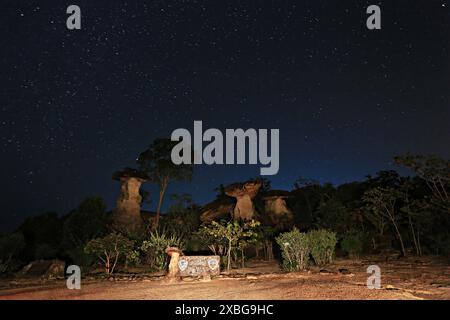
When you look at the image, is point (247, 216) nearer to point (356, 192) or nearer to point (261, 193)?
point (261, 193)

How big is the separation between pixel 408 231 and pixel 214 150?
17644 mm

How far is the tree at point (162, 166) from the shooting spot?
3569cm

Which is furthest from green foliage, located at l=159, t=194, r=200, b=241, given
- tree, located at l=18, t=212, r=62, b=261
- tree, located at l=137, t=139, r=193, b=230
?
tree, located at l=18, t=212, r=62, b=261

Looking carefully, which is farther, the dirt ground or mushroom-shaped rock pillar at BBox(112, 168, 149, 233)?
mushroom-shaped rock pillar at BBox(112, 168, 149, 233)

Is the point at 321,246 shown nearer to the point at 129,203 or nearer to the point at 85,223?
the point at 85,223

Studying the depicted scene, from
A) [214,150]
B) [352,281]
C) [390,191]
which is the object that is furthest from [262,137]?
[352,281]

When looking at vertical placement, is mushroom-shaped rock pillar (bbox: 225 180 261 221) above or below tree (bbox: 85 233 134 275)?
above

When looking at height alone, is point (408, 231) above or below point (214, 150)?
below

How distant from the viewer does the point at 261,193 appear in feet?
131

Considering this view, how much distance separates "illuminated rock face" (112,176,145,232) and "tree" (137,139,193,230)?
2130 millimetres

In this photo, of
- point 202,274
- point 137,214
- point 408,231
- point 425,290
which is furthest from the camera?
point 137,214

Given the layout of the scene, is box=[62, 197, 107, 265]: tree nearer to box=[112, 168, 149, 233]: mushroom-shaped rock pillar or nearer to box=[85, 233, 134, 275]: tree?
box=[112, 168, 149, 233]: mushroom-shaped rock pillar

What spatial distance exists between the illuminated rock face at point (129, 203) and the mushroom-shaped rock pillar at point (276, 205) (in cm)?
1317

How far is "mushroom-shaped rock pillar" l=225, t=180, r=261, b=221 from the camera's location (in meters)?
34.2
